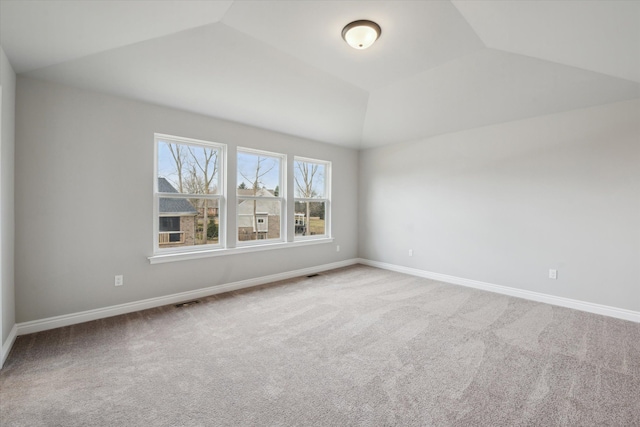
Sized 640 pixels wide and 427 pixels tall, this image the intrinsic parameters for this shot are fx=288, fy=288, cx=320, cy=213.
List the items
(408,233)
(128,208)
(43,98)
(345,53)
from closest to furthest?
(43,98)
(345,53)
(128,208)
(408,233)

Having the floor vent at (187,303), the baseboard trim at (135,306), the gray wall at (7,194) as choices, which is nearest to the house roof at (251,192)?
the baseboard trim at (135,306)

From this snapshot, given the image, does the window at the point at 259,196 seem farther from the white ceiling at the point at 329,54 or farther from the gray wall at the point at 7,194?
the gray wall at the point at 7,194

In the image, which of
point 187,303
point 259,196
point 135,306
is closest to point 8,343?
point 135,306

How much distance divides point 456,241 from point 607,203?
1.84 meters

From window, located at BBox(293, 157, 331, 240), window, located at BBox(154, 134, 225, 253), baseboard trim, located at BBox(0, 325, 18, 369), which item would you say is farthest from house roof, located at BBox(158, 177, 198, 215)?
window, located at BBox(293, 157, 331, 240)

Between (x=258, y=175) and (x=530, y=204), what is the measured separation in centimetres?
397

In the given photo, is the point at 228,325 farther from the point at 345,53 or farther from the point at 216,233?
the point at 345,53

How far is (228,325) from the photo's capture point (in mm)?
3006

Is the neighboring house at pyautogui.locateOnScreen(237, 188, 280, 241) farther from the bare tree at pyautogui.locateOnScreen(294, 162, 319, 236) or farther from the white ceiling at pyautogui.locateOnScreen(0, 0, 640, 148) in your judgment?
the white ceiling at pyautogui.locateOnScreen(0, 0, 640, 148)

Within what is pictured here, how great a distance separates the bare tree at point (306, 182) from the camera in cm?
527

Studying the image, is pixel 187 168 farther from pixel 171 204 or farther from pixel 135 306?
pixel 135 306

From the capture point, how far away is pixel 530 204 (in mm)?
3934

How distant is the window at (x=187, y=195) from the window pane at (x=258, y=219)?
1.14 ft

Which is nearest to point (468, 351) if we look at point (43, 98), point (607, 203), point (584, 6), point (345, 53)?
point (607, 203)
